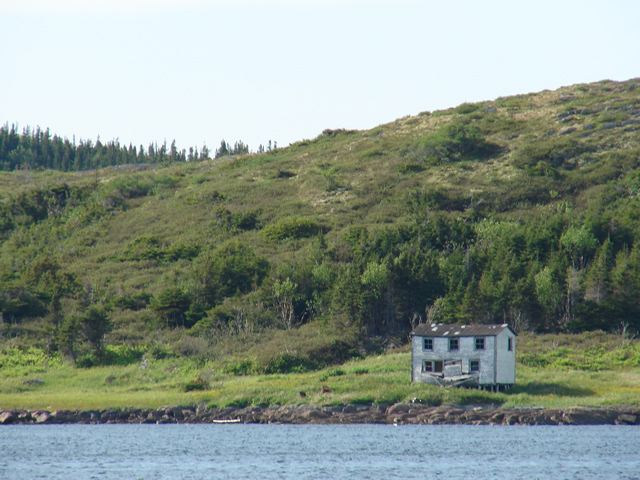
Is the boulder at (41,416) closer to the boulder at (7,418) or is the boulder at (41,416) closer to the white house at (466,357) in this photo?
the boulder at (7,418)

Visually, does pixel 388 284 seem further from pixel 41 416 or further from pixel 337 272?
pixel 41 416

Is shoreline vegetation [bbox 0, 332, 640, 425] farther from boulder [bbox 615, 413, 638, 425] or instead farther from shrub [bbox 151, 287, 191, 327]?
shrub [bbox 151, 287, 191, 327]

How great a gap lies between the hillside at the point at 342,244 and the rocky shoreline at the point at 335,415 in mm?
9846

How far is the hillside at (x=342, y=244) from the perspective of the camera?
228 ft

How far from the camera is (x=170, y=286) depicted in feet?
266

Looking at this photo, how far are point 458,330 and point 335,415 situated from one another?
12.3 m

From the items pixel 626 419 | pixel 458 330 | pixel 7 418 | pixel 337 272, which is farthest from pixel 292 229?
pixel 626 419

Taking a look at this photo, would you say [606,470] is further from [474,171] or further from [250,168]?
[250,168]

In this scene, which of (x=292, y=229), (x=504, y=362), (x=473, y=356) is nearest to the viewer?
(x=504, y=362)

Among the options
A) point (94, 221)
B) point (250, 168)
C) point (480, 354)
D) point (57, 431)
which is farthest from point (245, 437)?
point (250, 168)

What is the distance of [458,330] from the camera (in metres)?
58.1

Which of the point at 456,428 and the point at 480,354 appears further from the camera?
the point at 480,354

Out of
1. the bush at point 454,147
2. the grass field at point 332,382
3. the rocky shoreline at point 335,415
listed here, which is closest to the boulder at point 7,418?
the rocky shoreline at point 335,415

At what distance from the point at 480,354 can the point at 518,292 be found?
628 inches
